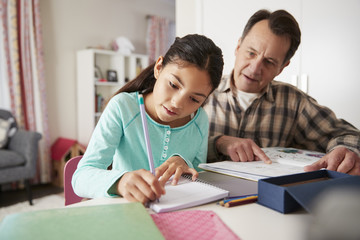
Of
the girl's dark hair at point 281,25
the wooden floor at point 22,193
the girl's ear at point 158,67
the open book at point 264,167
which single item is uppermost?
the girl's dark hair at point 281,25

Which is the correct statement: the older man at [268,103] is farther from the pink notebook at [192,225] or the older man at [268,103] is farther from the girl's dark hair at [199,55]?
the pink notebook at [192,225]

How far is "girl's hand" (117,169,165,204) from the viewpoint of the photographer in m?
0.56

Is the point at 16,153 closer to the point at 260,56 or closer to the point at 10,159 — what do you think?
the point at 10,159

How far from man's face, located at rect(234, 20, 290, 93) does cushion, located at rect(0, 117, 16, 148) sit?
2748 mm

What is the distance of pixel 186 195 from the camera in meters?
0.61

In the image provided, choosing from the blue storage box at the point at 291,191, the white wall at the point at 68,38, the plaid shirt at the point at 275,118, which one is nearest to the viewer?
the blue storage box at the point at 291,191

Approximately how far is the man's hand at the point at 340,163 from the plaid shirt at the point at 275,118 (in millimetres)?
548

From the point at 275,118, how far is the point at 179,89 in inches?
31.9

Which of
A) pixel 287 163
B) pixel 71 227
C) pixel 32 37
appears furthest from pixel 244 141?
pixel 32 37

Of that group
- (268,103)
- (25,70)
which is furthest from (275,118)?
(25,70)

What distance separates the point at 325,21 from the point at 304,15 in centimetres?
14

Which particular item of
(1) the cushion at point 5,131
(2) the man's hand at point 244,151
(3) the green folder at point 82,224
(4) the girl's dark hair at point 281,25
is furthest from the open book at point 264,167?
(1) the cushion at point 5,131

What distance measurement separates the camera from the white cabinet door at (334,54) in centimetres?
166

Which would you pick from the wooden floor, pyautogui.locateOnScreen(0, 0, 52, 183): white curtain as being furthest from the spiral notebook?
pyautogui.locateOnScreen(0, 0, 52, 183): white curtain
